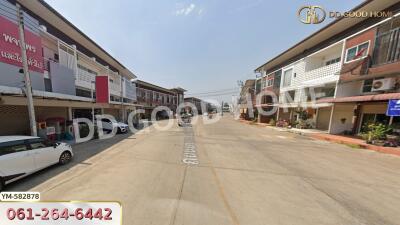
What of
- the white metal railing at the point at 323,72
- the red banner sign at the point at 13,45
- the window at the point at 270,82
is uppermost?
the window at the point at 270,82

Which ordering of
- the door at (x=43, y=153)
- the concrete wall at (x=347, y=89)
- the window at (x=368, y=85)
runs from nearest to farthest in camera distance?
the door at (x=43, y=153) < the window at (x=368, y=85) < the concrete wall at (x=347, y=89)

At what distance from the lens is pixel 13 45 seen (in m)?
8.53

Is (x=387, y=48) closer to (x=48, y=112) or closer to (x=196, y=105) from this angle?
(x=48, y=112)

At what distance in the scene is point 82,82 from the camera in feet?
50.5

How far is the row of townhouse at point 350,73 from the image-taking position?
11.3m

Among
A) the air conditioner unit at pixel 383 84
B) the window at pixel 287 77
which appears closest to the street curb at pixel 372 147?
the air conditioner unit at pixel 383 84

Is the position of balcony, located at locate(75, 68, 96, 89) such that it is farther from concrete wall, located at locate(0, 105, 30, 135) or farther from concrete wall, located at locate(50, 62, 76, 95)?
concrete wall, located at locate(0, 105, 30, 135)

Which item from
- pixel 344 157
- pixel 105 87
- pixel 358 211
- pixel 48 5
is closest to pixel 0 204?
pixel 358 211

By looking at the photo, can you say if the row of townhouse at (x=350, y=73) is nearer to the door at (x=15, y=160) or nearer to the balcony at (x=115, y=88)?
the door at (x=15, y=160)

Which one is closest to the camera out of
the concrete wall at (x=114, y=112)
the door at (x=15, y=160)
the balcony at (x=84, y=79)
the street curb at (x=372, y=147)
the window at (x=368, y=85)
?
the door at (x=15, y=160)

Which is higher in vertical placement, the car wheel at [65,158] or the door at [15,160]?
the door at [15,160]

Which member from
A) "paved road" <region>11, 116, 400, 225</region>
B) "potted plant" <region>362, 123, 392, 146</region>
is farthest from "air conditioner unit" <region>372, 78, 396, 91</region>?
"paved road" <region>11, 116, 400, 225</region>

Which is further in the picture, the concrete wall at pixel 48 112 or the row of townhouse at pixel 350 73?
the concrete wall at pixel 48 112

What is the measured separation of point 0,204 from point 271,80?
3139cm
